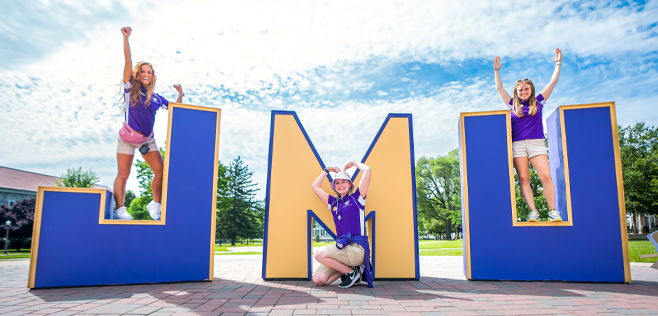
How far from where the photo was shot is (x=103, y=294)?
3889mm

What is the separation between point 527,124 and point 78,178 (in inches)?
1600

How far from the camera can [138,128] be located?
16.4 ft

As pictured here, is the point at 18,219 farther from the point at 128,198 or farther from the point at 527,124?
the point at 527,124

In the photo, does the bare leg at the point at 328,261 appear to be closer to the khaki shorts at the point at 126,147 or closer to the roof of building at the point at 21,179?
the khaki shorts at the point at 126,147

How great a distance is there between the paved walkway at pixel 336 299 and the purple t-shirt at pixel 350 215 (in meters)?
0.72

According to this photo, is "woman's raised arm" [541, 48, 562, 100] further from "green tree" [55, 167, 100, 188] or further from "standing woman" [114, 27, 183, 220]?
"green tree" [55, 167, 100, 188]

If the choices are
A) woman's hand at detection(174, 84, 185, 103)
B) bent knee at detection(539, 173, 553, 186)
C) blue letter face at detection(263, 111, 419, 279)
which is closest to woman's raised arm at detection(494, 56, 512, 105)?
bent knee at detection(539, 173, 553, 186)

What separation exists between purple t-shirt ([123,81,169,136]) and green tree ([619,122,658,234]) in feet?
96.0

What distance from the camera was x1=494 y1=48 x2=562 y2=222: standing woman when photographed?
5.19m

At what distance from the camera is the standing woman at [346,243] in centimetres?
442

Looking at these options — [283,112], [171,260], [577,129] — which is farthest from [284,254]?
[577,129]

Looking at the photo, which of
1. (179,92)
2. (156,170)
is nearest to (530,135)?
(179,92)

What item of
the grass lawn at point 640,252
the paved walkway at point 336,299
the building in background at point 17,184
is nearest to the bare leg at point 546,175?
the paved walkway at point 336,299

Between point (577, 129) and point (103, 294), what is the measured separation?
651 cm
